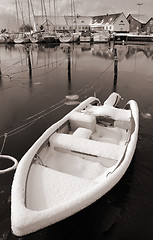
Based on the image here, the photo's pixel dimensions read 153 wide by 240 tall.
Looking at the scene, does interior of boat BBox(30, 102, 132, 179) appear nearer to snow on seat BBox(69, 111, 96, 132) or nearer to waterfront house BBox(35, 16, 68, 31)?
snow on seat BBox(69, 111, 96, 132)

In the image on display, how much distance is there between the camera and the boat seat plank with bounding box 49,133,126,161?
4.98 meters

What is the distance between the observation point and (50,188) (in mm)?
4055

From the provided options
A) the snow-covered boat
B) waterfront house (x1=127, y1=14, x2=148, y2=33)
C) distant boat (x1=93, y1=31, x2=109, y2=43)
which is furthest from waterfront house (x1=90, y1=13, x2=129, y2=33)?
the snow-covered boat

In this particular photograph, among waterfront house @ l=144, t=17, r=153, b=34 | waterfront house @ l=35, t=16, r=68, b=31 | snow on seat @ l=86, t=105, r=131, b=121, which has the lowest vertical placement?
snow on seat @ l=86, t=105, r=131, b=121

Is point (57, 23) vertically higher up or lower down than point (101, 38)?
higher up

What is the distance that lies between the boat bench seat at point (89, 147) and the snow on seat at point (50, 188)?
1.04 meters

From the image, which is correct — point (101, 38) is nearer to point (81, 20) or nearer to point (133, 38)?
point (133, 38)

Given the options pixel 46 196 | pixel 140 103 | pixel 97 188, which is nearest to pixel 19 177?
pixel 46 196

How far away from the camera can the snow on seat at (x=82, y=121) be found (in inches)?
264

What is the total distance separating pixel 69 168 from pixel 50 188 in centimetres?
109

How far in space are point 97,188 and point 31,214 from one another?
1.36 metres

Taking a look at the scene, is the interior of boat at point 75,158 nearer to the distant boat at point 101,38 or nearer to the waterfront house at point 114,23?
the distant boat at point 101,38

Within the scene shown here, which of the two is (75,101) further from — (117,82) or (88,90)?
(117,82)

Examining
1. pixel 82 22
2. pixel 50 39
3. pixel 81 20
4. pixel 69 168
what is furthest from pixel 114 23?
pixel 69 168
